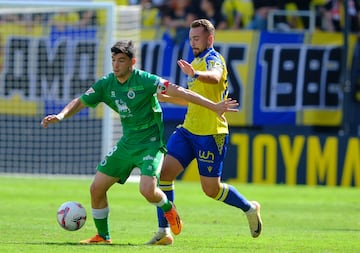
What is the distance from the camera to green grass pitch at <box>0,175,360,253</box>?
1003cm

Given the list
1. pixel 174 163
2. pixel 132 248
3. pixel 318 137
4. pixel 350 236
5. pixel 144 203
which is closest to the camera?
pixel 132 248

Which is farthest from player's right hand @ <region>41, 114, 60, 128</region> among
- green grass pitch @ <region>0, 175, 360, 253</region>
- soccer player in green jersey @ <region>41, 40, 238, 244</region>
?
green grass pitch @ <region>0, 175, 360, 253</region>

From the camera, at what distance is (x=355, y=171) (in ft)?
73.9

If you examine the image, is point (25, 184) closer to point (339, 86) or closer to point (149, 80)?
point (339, 86)

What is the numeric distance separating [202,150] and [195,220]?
128 inches

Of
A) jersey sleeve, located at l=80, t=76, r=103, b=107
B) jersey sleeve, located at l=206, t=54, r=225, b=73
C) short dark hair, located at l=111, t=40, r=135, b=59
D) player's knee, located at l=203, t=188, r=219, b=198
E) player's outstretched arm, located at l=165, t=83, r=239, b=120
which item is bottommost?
player's knee, located at l=203, t=188, r=219, b=198

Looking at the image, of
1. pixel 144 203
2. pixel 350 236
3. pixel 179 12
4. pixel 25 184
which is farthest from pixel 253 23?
pixel 350 236

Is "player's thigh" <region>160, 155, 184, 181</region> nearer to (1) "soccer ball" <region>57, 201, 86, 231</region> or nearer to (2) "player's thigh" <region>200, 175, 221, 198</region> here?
(2) "player's thigh" <region>200, 175, 221, 198</region>

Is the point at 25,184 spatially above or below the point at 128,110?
below

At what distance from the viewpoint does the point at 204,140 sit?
1060cm

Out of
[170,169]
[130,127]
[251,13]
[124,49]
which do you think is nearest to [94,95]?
[130,127]

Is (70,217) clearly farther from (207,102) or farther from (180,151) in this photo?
(207,102)

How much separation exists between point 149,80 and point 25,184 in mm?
11482

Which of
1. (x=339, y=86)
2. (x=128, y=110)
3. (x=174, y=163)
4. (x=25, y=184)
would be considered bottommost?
(x=25, y=184)
